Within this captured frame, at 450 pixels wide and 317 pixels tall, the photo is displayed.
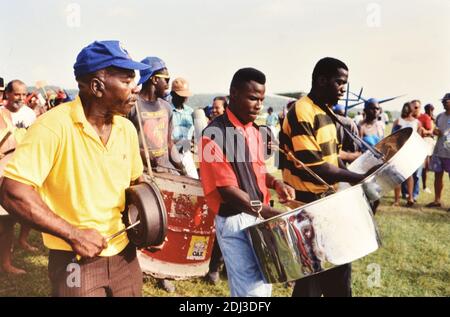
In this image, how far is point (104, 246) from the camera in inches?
76.7

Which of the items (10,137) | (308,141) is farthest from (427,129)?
(10,137)

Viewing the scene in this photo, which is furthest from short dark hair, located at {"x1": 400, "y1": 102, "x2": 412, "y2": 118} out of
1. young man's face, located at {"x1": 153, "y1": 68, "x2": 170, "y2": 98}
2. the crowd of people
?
young man's face, located at {"x1": 153, "y1": 68, "x2": 170, "y2": 98}

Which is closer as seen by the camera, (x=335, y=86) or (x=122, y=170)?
(x=122, y=170)

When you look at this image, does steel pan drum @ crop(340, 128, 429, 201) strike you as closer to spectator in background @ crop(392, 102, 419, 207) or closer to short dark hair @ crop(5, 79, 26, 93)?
short dark hair @ crop(5, 79, 26, 93)

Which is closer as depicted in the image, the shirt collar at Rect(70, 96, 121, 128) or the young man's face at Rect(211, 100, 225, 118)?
the shirt collar at Rect(70, 96, 121, 128)

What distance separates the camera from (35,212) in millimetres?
1777

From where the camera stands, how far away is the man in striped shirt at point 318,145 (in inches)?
113

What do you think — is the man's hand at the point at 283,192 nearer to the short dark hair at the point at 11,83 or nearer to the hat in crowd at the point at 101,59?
the hat in crowd at the point at 101,59

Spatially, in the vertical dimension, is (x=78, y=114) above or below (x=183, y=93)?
above

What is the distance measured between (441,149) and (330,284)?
592 cm

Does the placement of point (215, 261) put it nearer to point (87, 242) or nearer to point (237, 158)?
point (237, 158)

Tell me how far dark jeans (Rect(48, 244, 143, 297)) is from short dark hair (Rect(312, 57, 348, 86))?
5.72 feet

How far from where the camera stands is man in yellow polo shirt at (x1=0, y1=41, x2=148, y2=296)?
5.92ft

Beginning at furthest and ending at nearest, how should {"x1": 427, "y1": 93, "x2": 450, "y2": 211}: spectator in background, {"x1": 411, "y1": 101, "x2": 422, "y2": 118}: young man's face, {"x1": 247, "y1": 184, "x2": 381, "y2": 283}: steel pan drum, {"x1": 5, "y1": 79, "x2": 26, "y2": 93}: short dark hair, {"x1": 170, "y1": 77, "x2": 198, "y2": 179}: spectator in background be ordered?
{"x1": 411, "y1": 101, "x2": 422, "y2": 118}: young man's face
{"x1": 427, "y1": 93, "x2": 450, "y2": 211}: spectator in background
{"x1": 170, "y1": 77, "x2": 198, "y2": 179}: spectator in background
{"x1": 5, "y1": 79, "x2": 26, "y2": 93}: short dark hair
{"x1": 247, "y1": 184, "x2": 381, "y2": 283}: steel pan drum
